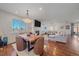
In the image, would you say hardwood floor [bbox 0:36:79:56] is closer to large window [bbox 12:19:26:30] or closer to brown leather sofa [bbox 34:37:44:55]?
brown leather sofa [bbox 34:37:44:55]

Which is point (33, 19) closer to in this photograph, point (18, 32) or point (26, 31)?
point (26, 31)

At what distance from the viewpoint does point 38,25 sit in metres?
2.70

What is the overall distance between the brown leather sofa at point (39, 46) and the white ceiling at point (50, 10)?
2.11 feet

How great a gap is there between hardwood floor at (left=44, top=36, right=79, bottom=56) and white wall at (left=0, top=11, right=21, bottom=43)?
1049 mm

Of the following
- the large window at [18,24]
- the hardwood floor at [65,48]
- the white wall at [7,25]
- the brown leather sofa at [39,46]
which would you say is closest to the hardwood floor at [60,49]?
the hardwood floor at [65,48]

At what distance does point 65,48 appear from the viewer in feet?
8.55

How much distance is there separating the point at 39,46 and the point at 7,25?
3.41 ft

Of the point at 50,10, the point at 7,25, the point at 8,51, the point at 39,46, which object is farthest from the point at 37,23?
the point at 8,51

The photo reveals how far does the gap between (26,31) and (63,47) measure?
1.11m

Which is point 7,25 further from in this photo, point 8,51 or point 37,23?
point 37,23

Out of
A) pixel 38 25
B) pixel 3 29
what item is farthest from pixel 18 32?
pixel 38 25

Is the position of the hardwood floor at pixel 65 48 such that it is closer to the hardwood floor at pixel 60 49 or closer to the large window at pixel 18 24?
the hardwood floor at pixel 60 49

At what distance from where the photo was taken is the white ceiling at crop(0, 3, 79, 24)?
2.51 metres

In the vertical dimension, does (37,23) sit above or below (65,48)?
above
